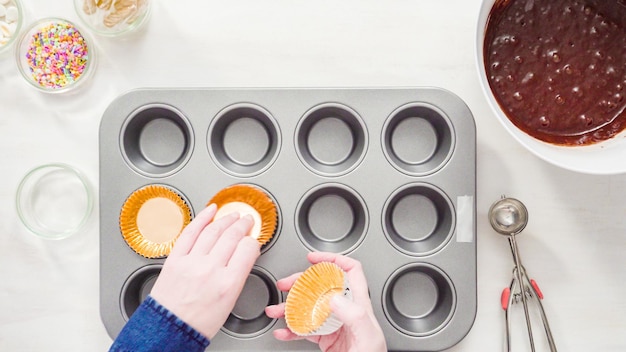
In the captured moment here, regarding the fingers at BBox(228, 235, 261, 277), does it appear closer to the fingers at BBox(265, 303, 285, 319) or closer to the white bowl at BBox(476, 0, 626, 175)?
the fingers at BBox(265, 303, 285, 319)

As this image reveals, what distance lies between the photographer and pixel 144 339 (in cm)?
66

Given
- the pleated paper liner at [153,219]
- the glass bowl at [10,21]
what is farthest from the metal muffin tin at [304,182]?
the glass bowl at [10,21]

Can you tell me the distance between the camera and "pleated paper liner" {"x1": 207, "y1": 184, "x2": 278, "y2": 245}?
0.74 meters

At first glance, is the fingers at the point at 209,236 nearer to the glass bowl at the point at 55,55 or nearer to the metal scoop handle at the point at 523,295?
the glass bowl at the point at 55,55

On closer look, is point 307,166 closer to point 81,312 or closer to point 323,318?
point 323,318

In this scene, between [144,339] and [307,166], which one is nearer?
[144,339]

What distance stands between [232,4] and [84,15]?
215 millimetres

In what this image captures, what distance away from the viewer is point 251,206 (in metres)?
0.75

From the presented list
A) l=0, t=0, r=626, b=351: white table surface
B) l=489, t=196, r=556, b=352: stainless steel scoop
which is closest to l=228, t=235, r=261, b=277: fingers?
l=0, t=0, r=626, b=351: white table surface

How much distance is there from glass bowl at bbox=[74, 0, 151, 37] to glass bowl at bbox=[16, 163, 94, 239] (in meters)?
0.22

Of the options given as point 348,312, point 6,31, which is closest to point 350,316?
point 348,312

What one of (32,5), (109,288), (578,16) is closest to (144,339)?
(109,288)

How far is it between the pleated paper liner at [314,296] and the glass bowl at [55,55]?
451 millimetres

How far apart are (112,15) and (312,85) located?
→ 307 millimetres
